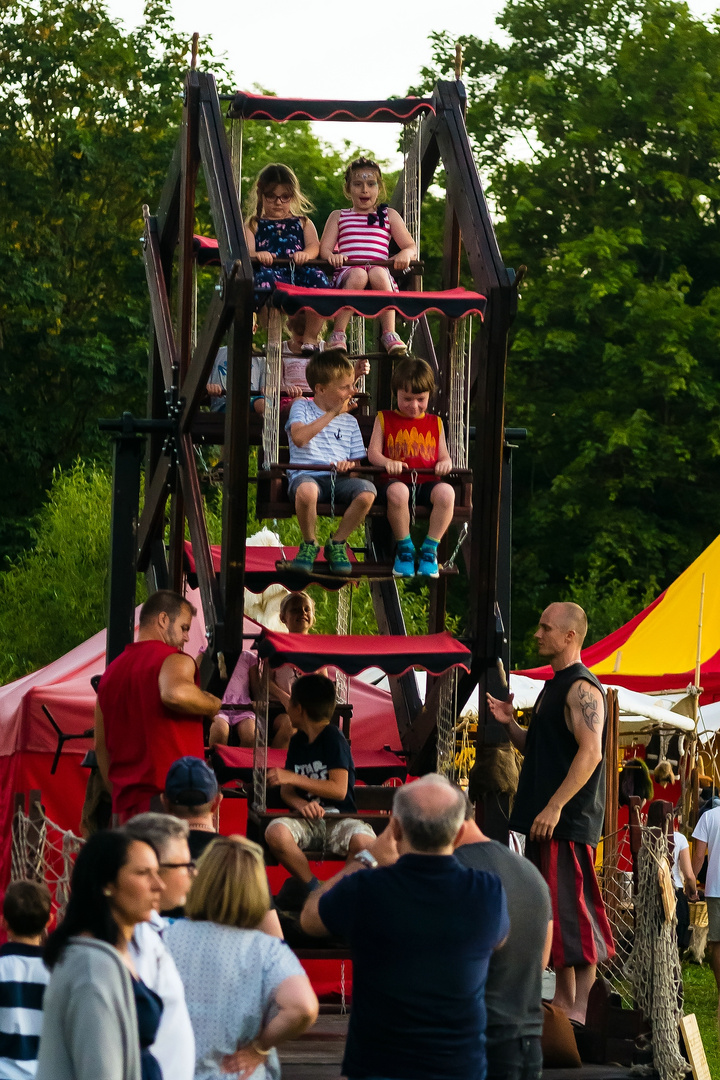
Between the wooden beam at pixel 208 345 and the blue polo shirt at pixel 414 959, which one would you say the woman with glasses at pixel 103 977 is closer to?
the blue polo shirt at pixel 414 959

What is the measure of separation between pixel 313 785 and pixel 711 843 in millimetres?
4275

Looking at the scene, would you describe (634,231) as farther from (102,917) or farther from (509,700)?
(102,917)

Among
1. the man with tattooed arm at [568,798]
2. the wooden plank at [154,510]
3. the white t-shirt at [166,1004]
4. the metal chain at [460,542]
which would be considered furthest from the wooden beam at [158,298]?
the white t-shirt at [166,1004]

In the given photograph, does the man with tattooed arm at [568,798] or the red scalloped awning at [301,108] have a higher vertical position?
the red scalloped awning at [301,108]

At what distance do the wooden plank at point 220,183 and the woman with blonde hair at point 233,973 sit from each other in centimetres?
361

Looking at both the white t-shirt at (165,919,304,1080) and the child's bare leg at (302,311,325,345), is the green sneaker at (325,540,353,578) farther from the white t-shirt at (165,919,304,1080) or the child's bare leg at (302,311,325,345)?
the white t-shirt at (165,919,304,1080)

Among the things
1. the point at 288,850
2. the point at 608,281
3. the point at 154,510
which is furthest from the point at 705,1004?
the point at 608,281

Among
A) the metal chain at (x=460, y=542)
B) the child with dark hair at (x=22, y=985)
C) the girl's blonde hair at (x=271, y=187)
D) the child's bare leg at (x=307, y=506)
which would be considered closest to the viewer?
the child with dark hair at (x=22, y=985)

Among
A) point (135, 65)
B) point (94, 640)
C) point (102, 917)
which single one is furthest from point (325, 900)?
point (135, 65)

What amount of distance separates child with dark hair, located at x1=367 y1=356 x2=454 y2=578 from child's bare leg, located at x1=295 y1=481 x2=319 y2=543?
0.39 meters

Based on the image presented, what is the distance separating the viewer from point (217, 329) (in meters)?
7.55

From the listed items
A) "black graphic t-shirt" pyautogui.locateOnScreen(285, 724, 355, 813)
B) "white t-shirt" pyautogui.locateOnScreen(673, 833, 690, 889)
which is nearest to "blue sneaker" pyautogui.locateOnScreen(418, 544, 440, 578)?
"black graphic t-shirt" pyautogui.locateOnScreen(285, 724, 355, 813)

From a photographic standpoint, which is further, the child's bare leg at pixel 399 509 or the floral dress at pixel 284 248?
the floral dress at pixel 284 248

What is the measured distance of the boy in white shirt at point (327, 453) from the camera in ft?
24.6
